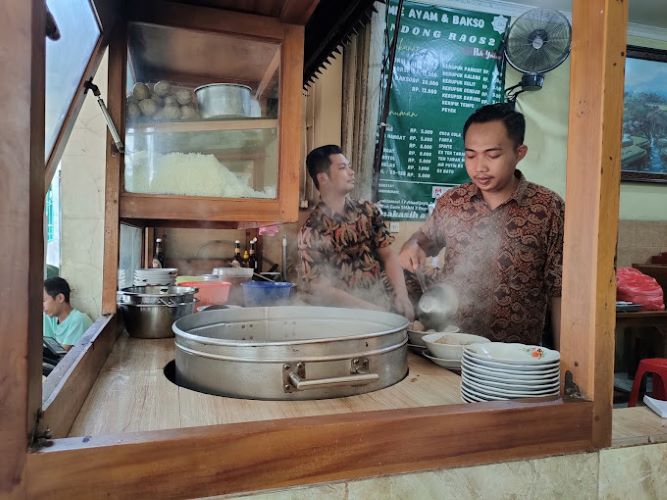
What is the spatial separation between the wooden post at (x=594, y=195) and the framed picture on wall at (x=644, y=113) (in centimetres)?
517

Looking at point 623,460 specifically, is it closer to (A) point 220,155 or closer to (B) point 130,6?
(A) point 220,155

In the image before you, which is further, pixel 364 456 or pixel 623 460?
pixel 623 460

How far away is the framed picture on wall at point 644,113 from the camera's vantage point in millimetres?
5453

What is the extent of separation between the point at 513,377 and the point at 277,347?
22.9 inches

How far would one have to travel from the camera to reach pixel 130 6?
1.98 m

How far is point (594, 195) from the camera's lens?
1061mm

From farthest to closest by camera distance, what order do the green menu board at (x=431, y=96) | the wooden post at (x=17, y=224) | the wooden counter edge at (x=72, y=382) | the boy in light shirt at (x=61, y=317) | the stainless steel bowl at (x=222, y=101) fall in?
the green menu board at (x=431, y=96), the boy in light shirt at (x=61, y=317), the stainless steel bowl at (x=222, y=101), the wooden counter edge at (x=72, y=382), the wooden post at (x=17, y=224)

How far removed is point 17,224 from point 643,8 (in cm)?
637

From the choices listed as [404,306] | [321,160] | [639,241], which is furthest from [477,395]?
[639,241]

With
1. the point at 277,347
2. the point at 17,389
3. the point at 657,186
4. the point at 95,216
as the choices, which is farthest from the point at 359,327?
the point at 657,186

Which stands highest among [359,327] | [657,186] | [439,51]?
[439,51]

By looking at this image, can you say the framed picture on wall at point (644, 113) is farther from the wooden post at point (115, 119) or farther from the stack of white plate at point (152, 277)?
the wooden post at point (115, 119)

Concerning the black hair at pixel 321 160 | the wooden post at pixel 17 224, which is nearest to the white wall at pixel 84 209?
the black hair at pixel 321 160

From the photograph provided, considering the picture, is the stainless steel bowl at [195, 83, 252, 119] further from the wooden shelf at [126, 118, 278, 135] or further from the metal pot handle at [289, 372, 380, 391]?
the metal pot handle at [289, 372, 380, 391]
